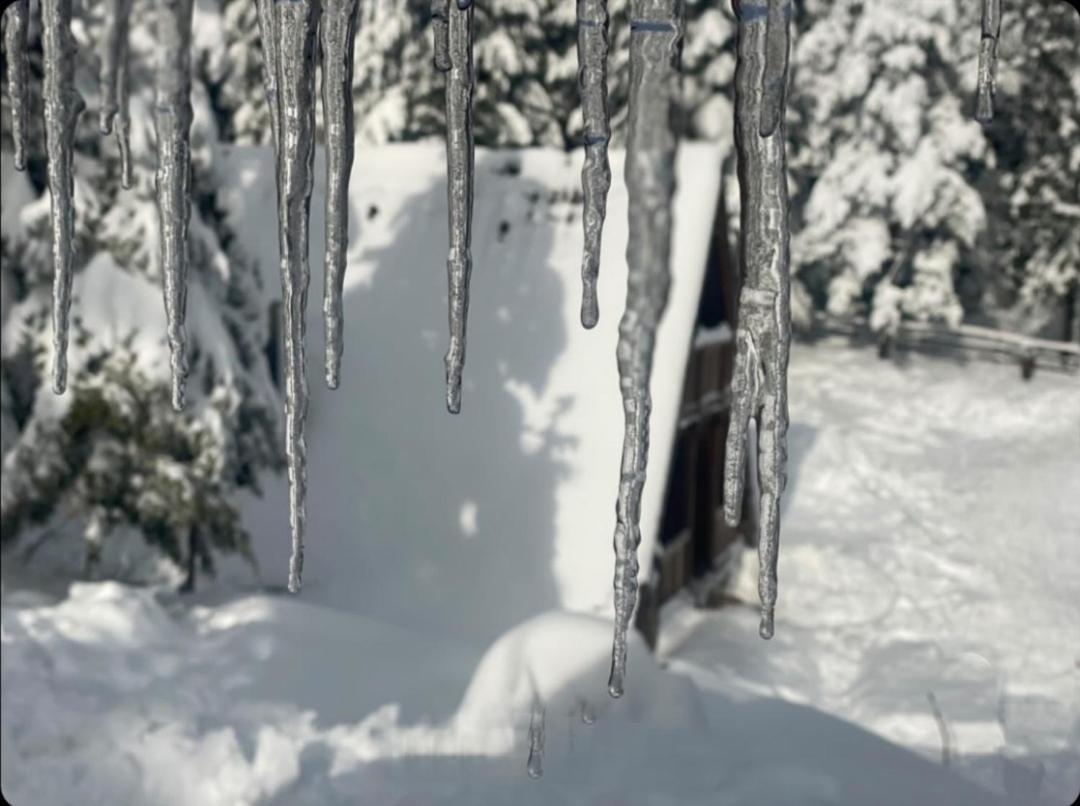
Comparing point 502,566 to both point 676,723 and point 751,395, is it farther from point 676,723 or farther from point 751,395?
point 751,395

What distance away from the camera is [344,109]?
2506 mm

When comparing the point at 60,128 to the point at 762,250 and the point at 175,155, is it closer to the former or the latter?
the point at 175,155

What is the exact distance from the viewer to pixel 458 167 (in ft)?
8.37

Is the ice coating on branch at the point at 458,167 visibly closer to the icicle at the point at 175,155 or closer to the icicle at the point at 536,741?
the icicle at the point at 175,155

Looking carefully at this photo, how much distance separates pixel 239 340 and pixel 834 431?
12.9 metres

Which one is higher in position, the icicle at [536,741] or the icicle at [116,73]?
the icicle at [116,73]

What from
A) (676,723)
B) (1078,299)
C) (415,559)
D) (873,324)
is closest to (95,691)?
(415,559)

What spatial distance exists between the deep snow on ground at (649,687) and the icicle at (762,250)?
8.95ft

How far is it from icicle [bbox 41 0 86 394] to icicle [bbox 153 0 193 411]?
19.3 inches

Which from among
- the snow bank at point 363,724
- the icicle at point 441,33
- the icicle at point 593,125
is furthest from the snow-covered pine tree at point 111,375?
the icicle at point 593,125

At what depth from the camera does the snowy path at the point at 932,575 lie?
10.6 meters

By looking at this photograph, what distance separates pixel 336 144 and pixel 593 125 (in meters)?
0.66

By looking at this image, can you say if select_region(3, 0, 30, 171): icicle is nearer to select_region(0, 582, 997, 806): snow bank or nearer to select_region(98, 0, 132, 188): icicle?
select_region(98, 0, 132, 188): icicle

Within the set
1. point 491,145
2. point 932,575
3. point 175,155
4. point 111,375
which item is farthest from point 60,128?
point 491,145
